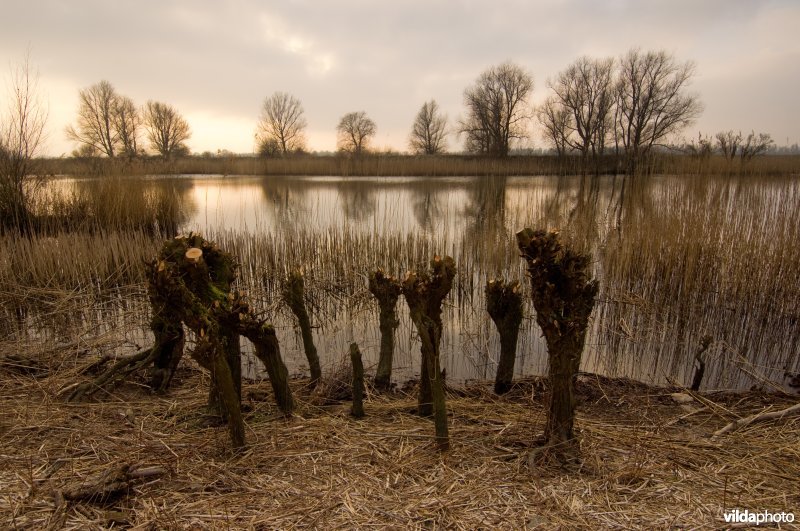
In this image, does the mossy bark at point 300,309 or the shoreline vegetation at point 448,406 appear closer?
the shoreline vegetation at point 448,406

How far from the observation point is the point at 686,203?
5375 millimetres

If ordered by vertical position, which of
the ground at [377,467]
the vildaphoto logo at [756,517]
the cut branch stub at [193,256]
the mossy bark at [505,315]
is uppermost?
the cut branch stub at [193,256]

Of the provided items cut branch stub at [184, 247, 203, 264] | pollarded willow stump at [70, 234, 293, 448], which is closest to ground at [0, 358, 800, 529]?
pollarded willow stump at [70, 234, 293, 448]

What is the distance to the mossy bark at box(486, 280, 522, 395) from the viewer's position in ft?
9.89

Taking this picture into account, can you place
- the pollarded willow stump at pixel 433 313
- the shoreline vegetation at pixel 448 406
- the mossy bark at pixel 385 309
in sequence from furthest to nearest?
the mossy bark at pixel 385 309 → the pollarded willow stump at pixel 433 313 → the shoreline vegetation at pixel 448 406

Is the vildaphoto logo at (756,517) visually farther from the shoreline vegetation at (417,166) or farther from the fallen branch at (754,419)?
the shoreline vegetation at (417,166)

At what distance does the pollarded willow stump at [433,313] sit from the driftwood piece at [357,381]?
0.40m

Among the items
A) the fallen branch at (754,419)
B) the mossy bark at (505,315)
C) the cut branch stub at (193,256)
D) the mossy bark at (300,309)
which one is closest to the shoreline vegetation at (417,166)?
the fallen branch at (754,419)

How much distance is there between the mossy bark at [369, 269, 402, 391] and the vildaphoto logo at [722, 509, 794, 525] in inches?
80.0

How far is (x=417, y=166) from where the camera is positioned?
20.2 m

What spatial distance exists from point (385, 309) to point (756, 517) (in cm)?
217

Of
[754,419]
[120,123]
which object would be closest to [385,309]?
[754,419]

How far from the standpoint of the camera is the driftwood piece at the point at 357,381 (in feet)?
7.95

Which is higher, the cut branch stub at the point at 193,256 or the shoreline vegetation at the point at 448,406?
the cut branch stub at the point at 193,256
